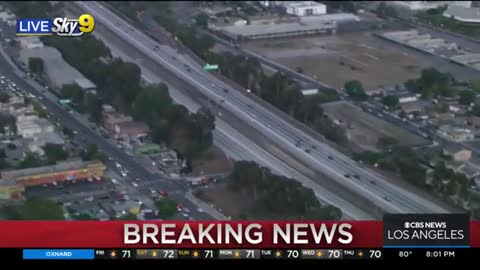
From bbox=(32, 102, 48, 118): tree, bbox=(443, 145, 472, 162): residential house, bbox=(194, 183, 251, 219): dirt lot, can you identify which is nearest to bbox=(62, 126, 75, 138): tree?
bbox=(32, 102, 48, 118): tree

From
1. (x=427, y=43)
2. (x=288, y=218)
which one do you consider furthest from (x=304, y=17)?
(x=288, y=218)

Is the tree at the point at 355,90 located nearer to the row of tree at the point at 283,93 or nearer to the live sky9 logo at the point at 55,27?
the row of tree at the point at 283,93

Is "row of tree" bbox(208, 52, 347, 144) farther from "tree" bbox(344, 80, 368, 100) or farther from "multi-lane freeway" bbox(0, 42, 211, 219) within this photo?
"multi-lane freeway" bbox(0, 42, 211, 219)

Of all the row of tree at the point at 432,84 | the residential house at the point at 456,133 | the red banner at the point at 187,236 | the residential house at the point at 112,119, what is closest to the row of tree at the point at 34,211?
the red banner at the point at 187,236

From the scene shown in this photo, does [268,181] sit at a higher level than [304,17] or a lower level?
higher

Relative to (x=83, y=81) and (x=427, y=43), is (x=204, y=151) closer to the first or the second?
(x=83, y=81)

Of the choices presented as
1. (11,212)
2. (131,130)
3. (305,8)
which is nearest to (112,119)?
(131,130)

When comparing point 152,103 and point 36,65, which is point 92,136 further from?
point 36,65
